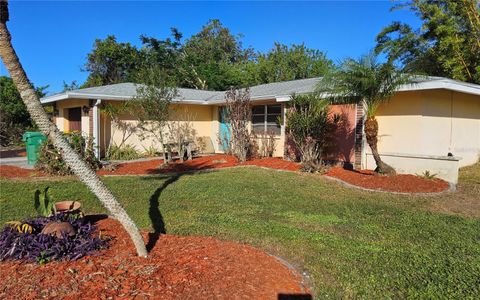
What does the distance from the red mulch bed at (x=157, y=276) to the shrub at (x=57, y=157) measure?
7.21 meters

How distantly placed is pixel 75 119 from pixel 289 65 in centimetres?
2124

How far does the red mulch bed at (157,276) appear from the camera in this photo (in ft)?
10.6

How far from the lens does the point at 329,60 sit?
33344 millimetres

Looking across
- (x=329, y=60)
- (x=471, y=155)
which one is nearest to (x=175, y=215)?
(x=471, y=155)

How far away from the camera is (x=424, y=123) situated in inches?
416

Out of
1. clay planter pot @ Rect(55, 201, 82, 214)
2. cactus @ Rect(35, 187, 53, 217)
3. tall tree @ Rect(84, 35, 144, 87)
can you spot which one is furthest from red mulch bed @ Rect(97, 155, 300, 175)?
tall tree @ Rect(84, 35, 144, 87)

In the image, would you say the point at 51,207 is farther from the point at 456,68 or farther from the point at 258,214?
the point at 456,68

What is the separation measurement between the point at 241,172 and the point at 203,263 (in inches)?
286

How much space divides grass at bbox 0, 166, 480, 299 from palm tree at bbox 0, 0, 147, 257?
168cm

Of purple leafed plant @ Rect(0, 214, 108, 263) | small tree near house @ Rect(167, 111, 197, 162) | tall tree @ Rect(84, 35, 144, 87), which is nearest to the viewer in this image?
purple leafed plant @ Rect(0, 214, 108, 263)

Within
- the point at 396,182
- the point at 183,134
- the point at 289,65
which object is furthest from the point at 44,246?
the point at 289,65

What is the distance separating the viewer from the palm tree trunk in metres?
9.66

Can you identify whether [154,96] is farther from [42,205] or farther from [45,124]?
[45,124]

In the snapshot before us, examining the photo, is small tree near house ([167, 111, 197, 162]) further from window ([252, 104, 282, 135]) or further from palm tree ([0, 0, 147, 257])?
→ palm tree ([0, 0, 147, 257])
